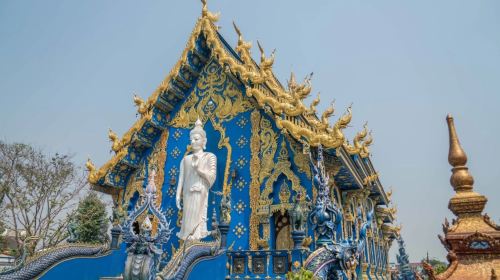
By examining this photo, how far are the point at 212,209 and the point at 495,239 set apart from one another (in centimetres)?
799

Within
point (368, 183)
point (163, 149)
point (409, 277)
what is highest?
point (163, 149)

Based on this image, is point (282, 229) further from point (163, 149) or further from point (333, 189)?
point (163, 149)

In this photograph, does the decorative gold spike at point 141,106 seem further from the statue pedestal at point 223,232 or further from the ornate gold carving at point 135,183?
the statue pedestal at point 223,232

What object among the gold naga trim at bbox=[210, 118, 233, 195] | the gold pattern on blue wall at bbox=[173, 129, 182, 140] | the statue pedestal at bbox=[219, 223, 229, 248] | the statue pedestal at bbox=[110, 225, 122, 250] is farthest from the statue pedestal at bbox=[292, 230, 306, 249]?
the gold pattern on blue wall at bbox=[173, 129, 182, 140]

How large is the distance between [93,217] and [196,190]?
18.2 metres

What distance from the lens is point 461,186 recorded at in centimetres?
341

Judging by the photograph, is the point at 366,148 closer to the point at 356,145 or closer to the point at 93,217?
the point at 356,145

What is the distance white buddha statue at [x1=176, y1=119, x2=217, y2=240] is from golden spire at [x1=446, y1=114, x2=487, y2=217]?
714 cm

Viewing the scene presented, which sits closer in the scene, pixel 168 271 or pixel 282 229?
pixel 168 271

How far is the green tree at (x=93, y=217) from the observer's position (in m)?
24.6

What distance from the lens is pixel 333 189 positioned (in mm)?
10102

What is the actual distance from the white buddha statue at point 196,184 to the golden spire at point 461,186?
7.14 m

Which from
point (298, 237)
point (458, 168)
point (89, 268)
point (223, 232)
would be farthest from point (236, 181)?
point (458, 168)

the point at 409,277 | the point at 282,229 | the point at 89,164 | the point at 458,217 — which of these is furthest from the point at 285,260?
the point at 89,164
